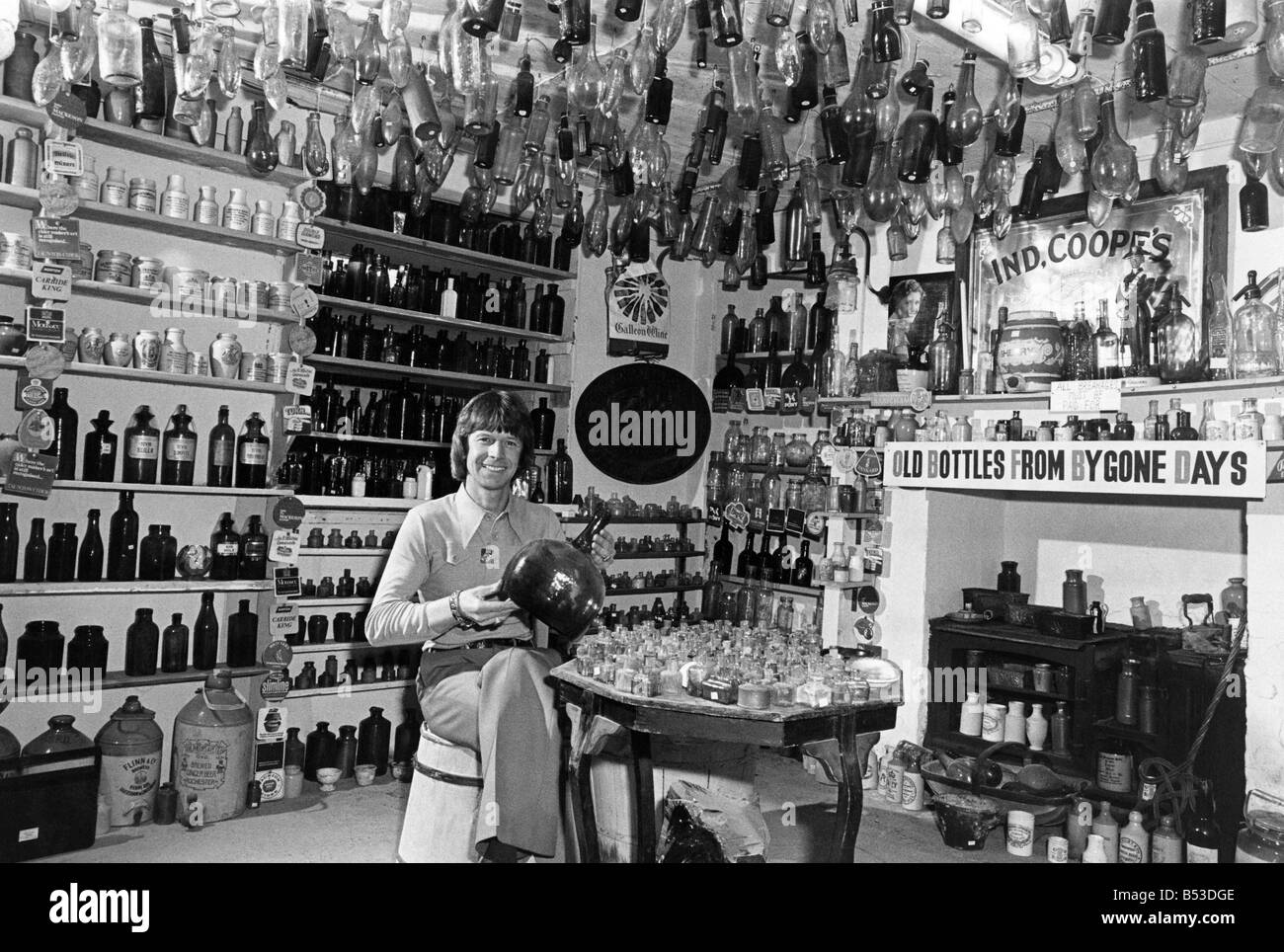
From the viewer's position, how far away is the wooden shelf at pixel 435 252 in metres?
4.95

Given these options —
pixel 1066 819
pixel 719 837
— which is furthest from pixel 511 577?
pixel 1066 819

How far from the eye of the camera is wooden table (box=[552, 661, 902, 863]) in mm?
2516

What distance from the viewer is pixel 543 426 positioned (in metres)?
5.96

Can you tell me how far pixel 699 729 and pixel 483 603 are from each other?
0.66m

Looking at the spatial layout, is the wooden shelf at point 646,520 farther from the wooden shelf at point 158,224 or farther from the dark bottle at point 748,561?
the wooden shelf at point 158,224

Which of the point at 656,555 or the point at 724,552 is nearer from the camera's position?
the point at 656,555

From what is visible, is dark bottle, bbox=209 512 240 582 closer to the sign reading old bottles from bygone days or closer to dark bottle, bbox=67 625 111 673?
dark bottle, bbox=67 625 111 673

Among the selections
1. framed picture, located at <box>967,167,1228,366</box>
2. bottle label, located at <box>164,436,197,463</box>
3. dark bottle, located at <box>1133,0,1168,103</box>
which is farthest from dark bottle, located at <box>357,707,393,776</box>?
dark bottle, located at <box>1133,0,1168,103</box>

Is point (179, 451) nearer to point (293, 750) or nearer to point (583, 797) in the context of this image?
point (293, 750)

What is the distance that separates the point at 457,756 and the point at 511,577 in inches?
23.5

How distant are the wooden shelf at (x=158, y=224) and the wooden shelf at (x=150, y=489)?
43.6 inches

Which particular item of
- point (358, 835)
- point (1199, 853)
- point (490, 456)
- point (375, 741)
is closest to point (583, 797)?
point (490, 456)

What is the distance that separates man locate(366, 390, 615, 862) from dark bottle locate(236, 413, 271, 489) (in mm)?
1790

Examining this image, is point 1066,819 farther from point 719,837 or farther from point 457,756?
point 457,756
